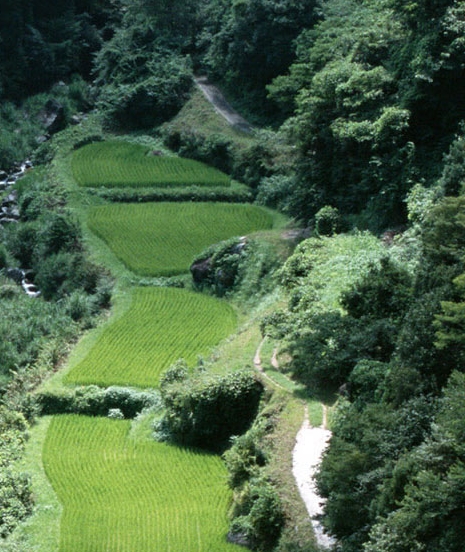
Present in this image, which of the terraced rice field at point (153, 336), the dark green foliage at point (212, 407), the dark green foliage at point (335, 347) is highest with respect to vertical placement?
the dark green foliage at point (335, 347)

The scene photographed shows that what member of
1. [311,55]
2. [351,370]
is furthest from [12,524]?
[311,55]

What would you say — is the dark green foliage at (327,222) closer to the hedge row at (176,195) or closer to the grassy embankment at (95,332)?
the grassy embankment at (95,332)

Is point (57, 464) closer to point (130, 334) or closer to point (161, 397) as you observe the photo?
point (161, 397)

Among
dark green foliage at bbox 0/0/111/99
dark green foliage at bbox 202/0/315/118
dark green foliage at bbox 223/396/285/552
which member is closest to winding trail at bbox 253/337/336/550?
dark green foliage at bbox 223/396/285/552

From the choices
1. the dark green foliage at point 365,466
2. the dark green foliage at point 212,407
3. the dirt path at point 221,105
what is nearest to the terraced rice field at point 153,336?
the dark green foliage at point 212,407

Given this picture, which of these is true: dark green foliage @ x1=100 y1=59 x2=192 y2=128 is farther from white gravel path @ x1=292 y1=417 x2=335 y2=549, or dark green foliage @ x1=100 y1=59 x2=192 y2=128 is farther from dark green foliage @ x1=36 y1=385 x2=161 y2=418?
white gravel path @ x1=292 y1=417 x2=335 y2=549
